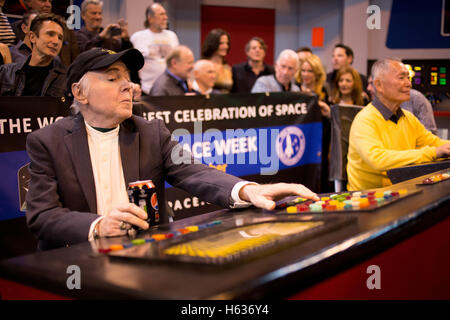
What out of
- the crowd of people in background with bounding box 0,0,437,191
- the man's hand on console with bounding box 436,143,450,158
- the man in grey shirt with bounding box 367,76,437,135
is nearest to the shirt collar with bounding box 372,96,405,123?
the crowd of people in background with bounding box 0,0,437,191

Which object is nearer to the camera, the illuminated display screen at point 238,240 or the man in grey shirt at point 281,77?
the illuminated display screen at point 238,240

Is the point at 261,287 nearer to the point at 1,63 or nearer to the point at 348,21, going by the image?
the point at 1,63

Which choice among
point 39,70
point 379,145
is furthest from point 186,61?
point 379,145

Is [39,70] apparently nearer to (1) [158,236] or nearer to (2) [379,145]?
(2) [379,145]

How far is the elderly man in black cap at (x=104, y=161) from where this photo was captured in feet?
6.46

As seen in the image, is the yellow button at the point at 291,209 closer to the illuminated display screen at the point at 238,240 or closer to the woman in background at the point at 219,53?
the illuminated display screen at the point at 238,240

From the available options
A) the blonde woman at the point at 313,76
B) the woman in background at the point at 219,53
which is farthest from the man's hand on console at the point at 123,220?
the blonde woman at the point at 313,76

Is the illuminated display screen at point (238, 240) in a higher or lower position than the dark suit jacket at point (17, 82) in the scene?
lower

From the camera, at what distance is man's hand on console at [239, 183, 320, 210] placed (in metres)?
1.93

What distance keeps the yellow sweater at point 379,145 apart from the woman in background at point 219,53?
2700 mm

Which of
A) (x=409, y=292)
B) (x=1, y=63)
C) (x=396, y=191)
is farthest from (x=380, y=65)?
(x=1, y=63)

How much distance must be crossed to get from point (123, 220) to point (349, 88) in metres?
4.87

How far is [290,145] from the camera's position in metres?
5.46

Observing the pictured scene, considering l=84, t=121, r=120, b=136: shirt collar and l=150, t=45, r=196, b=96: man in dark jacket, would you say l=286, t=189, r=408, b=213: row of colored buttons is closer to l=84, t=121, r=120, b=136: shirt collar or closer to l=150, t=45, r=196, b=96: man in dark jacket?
l=84, t=121, r=120, b=136: shirt collar
